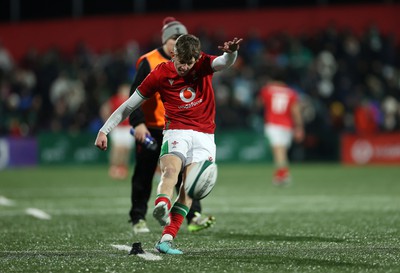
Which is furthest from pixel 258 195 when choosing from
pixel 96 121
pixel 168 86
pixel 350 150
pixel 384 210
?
pixel 96 121

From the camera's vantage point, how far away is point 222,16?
29.0 metres

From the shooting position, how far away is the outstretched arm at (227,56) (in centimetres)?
719

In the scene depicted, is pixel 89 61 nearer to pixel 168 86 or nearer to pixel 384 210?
pixel 384 210

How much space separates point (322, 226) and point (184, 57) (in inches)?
124

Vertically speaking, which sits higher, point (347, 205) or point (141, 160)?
point (141, 160)

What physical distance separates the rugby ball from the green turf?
512mm

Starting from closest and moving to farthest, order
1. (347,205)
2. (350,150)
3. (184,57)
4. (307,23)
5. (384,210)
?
(184,57), (384,210), (347,205), (350,150), (307,23)

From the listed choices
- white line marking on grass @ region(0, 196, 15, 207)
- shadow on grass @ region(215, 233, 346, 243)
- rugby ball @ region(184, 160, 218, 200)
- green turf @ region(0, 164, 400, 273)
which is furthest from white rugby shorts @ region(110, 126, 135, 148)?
rugby ball @ region(184, 160, 218, 200)

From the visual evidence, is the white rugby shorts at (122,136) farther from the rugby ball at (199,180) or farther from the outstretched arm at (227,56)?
the rugby ball at (199,180)

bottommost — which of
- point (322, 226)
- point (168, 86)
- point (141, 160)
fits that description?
point (322, 226)

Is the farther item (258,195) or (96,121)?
(96,121)

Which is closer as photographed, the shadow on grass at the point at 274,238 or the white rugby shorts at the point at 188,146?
the white rugby shorts at the point at 188,146

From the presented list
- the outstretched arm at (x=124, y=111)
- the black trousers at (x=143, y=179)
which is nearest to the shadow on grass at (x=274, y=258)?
the outstretched arm at (x=124, y=111)

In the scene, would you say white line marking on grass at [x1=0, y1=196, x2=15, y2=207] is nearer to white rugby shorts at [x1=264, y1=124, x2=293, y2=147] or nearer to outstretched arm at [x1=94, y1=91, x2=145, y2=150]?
outstretched arm at [x1=94, y1=91, x2=145, y2=150]
